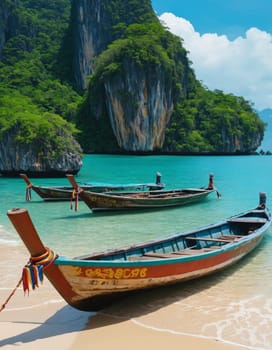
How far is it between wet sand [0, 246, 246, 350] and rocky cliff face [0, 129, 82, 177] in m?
18.6

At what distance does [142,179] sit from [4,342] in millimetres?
21825

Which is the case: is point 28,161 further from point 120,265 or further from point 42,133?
point 120,265

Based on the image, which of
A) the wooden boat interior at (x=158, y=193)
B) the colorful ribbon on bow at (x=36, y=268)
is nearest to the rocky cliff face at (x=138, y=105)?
the wooden boat interior at (x=158, y=193)

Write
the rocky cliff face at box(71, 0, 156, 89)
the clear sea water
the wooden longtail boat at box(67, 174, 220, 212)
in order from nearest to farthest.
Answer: the clear sea water, the wooden longtail boat at box(67, 174, 220, 212), the rocky cliff face at box(71, 0, 156, 89)

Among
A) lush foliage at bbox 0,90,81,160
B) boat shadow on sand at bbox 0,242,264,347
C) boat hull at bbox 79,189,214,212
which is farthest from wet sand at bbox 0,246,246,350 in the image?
lush foliage at bbox 0,90,81,160

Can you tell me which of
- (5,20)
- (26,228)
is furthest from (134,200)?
(5,20)

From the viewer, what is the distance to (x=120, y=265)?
543 cm

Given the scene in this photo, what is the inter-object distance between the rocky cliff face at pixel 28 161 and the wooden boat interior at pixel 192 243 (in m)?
16.3

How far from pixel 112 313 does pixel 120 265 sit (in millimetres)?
895

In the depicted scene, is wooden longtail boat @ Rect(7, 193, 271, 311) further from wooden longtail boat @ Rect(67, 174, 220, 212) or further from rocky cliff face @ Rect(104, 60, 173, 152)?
rocky cliff face @ Rect(104, 60, 173, 152)

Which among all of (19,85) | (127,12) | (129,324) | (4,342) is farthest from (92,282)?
(127,12)

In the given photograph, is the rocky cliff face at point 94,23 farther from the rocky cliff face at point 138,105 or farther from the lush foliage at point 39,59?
the rocky cliff face at point 138,105

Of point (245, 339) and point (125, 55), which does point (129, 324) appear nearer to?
point (245, 339)

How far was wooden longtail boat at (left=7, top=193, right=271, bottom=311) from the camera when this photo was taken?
4.79 m
